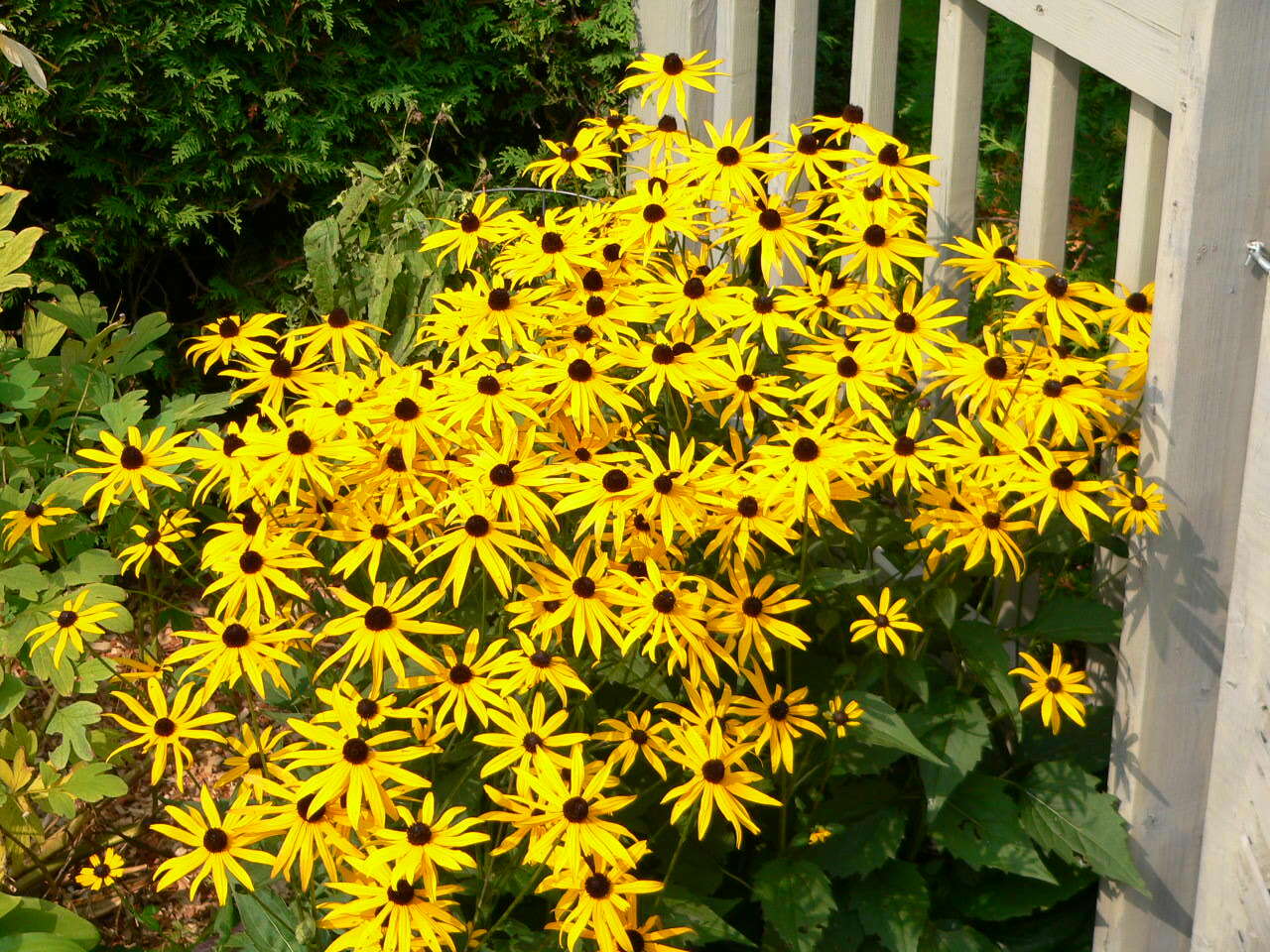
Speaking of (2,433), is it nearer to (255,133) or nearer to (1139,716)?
(255,133)

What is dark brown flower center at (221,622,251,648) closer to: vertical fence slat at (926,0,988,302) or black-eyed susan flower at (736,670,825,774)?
black-eyed susan flower at (736,670,825,774)

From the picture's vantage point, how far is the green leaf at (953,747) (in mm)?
2047

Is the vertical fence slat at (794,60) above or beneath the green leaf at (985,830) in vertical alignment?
above

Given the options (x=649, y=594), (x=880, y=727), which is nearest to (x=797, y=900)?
(x=880, y=727)

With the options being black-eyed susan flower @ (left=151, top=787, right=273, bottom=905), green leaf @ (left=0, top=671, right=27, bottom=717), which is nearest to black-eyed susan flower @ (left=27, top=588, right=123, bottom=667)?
green leaf @ (left=0, top=671, right=27, bottom=717)

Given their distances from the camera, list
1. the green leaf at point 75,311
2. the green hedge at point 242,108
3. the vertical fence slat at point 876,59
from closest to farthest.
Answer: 1. the vertical fence slat at point 876,59
2. the green leaf at point 75,311
3. the green hedge at point 242,108

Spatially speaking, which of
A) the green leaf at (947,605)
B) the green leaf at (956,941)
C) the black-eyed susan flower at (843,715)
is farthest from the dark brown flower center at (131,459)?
the green leaf at (956,941)

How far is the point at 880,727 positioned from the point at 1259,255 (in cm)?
87

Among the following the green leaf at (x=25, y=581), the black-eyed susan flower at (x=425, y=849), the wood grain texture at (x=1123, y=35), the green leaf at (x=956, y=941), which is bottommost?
the green leaf at (x=956, y=941)

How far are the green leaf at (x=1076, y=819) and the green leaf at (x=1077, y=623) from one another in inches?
8.6

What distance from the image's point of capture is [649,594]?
171 centimetres

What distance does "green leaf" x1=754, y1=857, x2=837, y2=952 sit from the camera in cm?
201

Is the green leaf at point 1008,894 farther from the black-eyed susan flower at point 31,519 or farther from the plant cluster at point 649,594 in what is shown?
the black-eyed susan flower at point 31,519

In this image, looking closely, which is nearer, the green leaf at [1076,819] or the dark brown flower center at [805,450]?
the dark brown flower center at [805,450]
